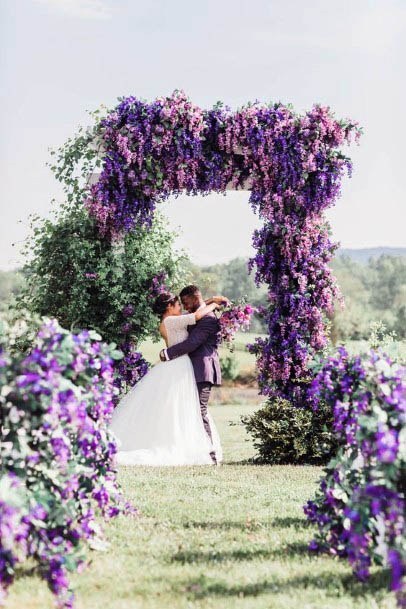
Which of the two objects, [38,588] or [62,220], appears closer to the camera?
[38,588]

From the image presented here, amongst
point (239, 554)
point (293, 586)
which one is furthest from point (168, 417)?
point (293, 586)

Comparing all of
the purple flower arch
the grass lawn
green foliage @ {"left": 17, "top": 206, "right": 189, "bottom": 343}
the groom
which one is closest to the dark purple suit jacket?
the groom

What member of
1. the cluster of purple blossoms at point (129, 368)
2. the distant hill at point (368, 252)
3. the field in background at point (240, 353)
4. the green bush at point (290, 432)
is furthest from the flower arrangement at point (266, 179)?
the distant hill at point (368, 252)

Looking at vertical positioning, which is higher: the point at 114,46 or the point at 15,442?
the point at 114,46

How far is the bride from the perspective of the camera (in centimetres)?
848

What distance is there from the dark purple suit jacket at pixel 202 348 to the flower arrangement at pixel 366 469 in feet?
12.9

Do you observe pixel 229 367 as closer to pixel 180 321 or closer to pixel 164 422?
pixel 180 321

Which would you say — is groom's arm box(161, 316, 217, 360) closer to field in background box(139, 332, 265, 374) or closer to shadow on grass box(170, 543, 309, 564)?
shadow on grass box(170, 543, 309, 564)

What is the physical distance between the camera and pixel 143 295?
9773mm

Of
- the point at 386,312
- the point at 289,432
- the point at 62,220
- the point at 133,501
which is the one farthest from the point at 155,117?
the point at 386,312

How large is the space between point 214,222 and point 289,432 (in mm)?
35581

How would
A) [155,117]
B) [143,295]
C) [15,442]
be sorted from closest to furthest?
1. [15,442]
2. [155,117]
3. [143,295]

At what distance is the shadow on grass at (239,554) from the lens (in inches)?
179

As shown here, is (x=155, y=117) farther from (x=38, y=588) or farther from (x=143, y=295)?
(x=38, y=588)
